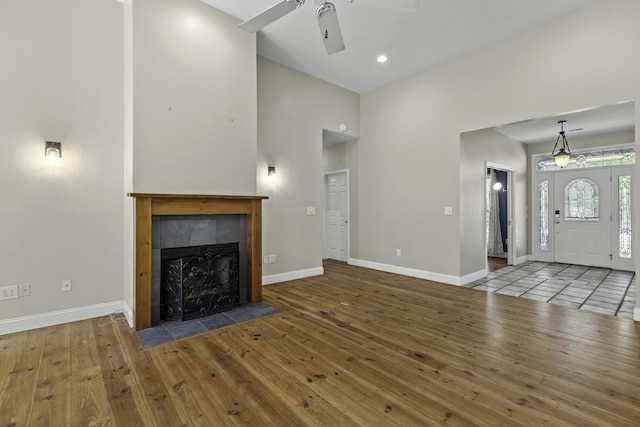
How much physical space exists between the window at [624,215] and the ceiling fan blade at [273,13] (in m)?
7.37

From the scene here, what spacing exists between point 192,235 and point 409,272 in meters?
3.75

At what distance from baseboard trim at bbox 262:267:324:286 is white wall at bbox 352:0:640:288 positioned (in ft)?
4.31

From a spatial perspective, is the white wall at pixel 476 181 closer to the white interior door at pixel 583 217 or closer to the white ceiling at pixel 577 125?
the white ceiling at pixel 577 125

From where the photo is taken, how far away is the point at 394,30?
4031 mm

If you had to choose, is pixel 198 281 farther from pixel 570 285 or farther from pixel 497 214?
pixel 497 214

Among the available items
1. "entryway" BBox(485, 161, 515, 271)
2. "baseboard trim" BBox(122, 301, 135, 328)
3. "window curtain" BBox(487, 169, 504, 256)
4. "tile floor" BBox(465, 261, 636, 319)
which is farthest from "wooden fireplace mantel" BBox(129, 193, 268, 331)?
"window curtain" BBox(487, 169, 504, 256)

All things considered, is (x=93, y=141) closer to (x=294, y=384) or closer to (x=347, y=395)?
(x=294, y=384)

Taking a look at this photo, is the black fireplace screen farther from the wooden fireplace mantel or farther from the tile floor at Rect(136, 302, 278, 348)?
the wooden fireplace mantel

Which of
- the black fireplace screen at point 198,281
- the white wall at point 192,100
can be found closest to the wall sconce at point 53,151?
the white wall at point 192,100

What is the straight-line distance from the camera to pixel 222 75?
3635 mm

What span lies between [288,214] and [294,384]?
321cm

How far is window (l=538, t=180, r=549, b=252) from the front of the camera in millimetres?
7086

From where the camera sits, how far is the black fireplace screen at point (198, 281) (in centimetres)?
325

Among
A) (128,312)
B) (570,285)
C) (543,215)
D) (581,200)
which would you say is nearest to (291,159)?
(128,312)
